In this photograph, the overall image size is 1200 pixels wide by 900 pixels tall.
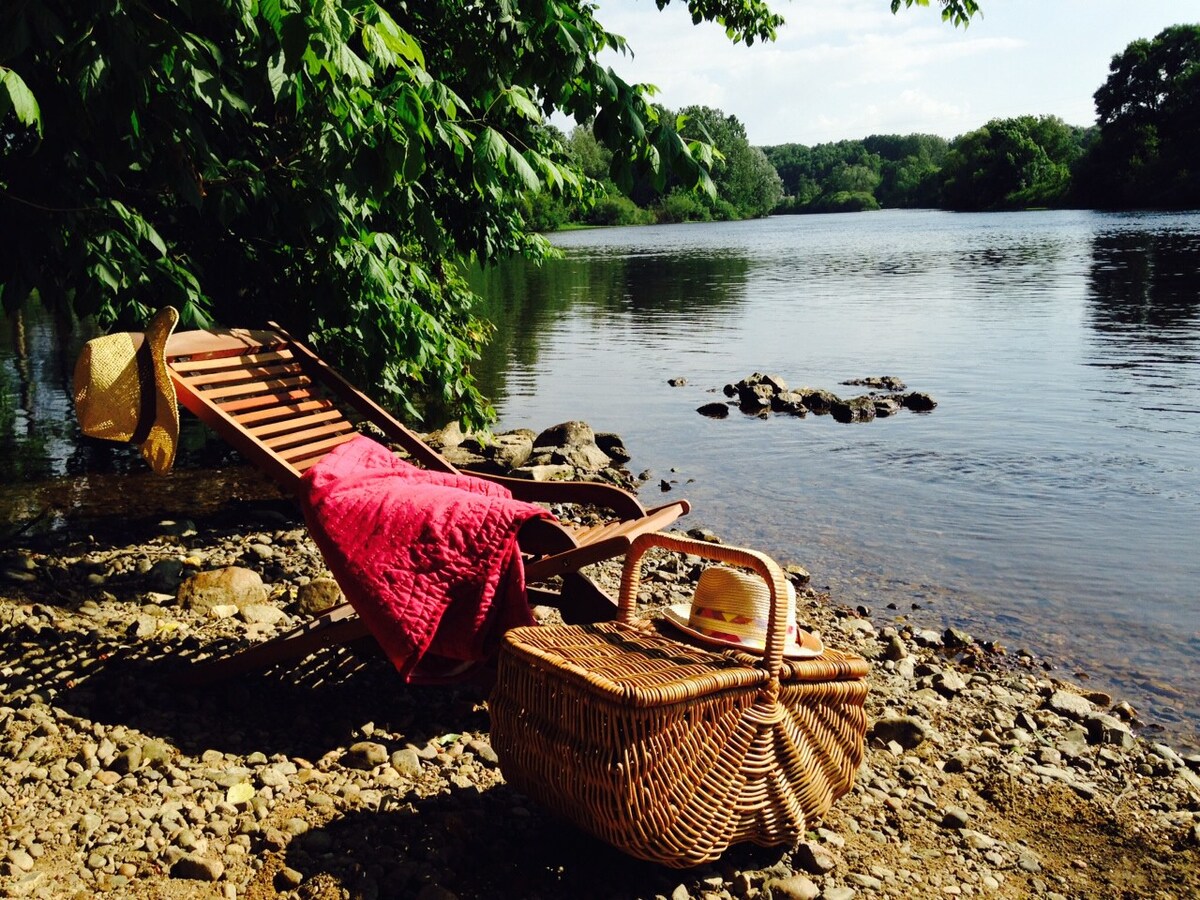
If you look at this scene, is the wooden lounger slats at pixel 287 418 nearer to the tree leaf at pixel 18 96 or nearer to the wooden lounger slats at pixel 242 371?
the wooden lounger slats at pixel 242 371

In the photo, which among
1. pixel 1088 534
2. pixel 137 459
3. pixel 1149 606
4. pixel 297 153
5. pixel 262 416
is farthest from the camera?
pixel 137 459

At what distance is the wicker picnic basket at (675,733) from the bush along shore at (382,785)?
0.25m

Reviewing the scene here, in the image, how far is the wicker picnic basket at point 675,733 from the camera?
3.13 metres

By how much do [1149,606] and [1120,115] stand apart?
10136cm

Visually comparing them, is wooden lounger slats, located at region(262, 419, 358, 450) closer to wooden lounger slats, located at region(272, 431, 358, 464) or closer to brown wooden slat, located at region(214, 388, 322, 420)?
wooden lounger slats, located at region(272, 431, 358, 464)

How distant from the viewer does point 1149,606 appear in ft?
25.5

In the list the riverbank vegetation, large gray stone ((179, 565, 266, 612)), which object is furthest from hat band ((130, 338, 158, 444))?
large gray stone ((179, 565, 266, 612))

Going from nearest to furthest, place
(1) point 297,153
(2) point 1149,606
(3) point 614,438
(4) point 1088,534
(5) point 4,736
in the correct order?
(5) point 4,736 < (1) point 297,153 < (2) point 1149,606 < (4) point 1088,534 < (3) point 614,438

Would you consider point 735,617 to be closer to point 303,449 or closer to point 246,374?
point 303,449

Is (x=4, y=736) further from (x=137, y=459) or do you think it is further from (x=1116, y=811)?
(x=137, y=459)

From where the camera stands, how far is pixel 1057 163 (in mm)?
117875

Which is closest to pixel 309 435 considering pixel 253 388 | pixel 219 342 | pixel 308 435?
pixel 308 435

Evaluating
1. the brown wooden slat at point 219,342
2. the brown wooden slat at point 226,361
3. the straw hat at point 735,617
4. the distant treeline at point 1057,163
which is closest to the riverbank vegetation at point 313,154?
the brown wooden slat at point 219,342

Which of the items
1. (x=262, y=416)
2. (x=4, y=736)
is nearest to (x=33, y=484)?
(x=262, y=416)
